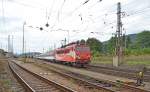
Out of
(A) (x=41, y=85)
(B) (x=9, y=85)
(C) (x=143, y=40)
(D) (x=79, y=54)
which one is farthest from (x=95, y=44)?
(B) (x=9, y=85)

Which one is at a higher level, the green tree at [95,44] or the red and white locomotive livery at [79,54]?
the green tree at [95,44]

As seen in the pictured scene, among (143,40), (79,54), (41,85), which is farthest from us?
(143,40)

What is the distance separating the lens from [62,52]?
168 ft

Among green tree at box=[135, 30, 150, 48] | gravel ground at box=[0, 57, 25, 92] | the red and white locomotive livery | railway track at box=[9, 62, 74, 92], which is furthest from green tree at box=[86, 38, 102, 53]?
railway track at box=[9, 62, 74, 92]

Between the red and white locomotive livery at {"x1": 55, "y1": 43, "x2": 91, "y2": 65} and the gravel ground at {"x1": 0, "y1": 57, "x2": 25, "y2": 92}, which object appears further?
the red and white locomotive livery at {"x1": 55, "y1": 43, "x2": 91, "y2": 65}

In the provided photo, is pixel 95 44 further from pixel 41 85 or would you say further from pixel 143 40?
pixel 41 85

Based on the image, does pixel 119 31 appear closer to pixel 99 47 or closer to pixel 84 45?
pixel 84 45

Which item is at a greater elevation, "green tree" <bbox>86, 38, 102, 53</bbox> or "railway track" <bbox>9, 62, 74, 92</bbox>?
Answer: "green tree" <bbox>86, 38, 102, 53</bbox>

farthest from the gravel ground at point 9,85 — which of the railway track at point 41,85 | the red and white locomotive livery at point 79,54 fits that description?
the red and white locomotive livery at point 79,54

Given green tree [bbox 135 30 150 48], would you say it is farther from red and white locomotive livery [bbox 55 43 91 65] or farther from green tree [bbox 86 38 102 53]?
red and white locomotive livery [bbox 55 43 91 65]

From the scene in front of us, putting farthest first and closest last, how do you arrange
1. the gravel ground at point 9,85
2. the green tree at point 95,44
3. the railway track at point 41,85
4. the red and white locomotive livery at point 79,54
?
the green tree at point 95,44
the red and white locomotive livery at point 79,54
the gravel ground at point 9,85
the railway track at point 41,85

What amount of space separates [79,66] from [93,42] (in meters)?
95.7

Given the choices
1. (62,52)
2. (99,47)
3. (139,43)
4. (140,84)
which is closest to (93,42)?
(99,47)

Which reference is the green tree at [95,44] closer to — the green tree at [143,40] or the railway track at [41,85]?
the green tree at [143,40]
